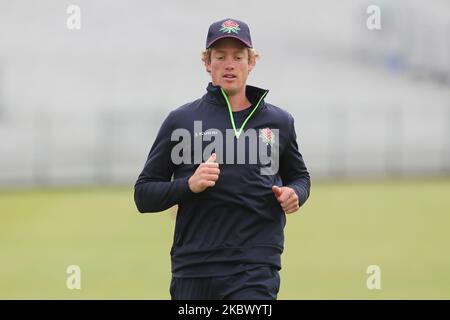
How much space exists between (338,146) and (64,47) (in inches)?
397

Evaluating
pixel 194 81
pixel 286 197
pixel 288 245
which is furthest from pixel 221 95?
pixel 194 81

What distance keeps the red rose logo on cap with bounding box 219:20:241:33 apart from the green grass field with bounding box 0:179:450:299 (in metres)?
5.24

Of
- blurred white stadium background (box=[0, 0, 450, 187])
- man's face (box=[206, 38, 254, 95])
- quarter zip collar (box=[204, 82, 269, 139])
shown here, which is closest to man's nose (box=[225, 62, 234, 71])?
man's face (box=[206, 38, 254, 95])

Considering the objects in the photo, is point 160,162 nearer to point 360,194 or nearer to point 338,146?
point 360,194

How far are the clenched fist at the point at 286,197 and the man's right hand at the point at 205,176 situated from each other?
0.32m

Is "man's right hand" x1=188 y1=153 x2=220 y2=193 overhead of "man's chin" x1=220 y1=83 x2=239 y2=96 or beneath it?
beneath

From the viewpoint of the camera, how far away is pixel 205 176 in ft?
17.5

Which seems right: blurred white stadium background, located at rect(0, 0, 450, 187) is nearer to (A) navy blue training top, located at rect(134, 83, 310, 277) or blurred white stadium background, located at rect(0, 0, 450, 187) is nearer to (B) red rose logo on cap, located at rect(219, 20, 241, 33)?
(A) navy blue training top, located at rect(134, 83, 310, 277)

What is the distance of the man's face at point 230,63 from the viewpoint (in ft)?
18.4

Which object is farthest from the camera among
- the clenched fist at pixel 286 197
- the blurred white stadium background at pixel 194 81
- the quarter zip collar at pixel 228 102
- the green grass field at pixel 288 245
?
the blurred white stadium background at pixel 194 81

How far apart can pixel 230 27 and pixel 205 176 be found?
0.81m

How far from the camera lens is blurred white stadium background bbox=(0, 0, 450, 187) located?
30.1 metres

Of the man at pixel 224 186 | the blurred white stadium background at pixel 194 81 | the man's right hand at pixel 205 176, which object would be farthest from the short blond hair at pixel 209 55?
the blurred white stadium background at pixel 194 81

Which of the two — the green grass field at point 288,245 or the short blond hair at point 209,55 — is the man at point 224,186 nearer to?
the short blond hair at point 209,55
